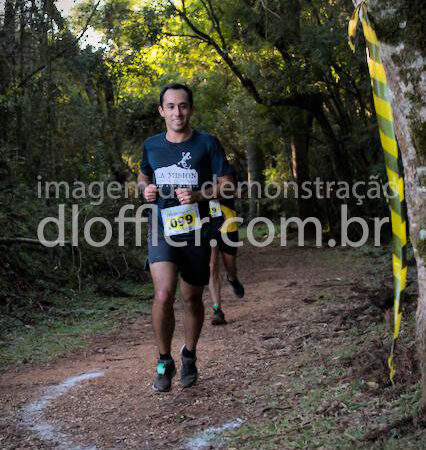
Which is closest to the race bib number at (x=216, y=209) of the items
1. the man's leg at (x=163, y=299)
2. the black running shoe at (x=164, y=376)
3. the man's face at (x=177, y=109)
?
the man's face at (x=177, y=109)

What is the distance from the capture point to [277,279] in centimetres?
1264

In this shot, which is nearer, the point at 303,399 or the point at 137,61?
the point at 303,399

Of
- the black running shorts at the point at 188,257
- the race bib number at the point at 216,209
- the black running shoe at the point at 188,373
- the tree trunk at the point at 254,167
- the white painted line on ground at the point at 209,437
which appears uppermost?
the tree trunk at the point at 254,167

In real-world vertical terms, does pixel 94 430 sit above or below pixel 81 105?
below

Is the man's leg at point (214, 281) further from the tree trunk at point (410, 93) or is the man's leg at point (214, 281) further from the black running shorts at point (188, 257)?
the tree trunk at point (410, 93)

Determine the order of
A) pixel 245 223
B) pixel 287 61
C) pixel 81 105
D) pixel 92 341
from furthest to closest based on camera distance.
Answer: pixel 245 223
pixel 287 61
pixel 81 105
pixel 92 341

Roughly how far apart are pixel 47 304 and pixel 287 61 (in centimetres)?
936

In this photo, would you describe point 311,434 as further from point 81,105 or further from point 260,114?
point 260,114

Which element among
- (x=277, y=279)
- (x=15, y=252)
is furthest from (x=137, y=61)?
(x=15, y=252)

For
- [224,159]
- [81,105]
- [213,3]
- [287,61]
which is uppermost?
[213,3]

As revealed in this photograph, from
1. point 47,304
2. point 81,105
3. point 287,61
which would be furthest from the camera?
point 287,61

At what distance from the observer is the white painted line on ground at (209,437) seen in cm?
391

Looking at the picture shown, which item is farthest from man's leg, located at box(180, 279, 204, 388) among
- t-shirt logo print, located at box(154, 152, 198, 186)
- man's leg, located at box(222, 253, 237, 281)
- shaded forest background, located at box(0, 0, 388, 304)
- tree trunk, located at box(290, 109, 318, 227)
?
tree trunk, located at box(290, 109, 318, 227)

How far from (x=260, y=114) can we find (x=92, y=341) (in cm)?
1524
